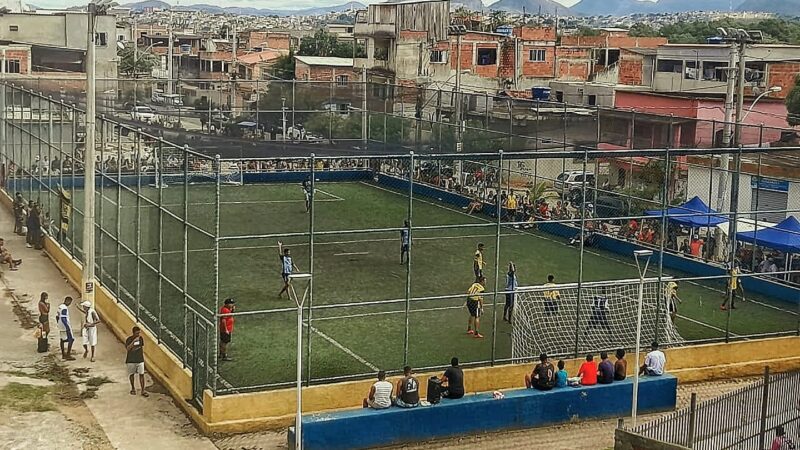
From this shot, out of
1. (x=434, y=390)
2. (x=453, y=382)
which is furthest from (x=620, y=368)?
(x=434, y=390)

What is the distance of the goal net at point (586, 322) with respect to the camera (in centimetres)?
2122

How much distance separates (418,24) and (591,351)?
39.7 metres

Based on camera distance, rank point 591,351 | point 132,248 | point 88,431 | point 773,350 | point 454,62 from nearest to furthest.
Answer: point 88,431 → point 591,351 → point 773,350 → point 132,248 → point 454,62

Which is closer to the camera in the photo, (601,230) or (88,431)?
(88,431)

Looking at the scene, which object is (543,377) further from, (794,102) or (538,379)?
(794,102)

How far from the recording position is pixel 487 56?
67.5 meters

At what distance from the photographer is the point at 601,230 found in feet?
114

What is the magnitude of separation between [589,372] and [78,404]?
29.2 feet

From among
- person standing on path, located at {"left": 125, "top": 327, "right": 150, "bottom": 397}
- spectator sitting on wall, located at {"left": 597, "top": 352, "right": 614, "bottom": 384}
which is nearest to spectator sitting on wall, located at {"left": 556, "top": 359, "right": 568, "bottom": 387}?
spectator sitting on wall, located at {"left": 597, "top": 352, "right": 614, "bottom": 384}

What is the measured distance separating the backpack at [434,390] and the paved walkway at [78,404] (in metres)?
3.61

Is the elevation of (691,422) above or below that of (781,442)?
above

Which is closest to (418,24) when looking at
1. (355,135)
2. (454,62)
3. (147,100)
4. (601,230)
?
(454,62)

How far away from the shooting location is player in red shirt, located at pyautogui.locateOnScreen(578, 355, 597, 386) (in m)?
19.3

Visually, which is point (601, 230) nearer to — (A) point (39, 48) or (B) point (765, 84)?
(B) point (765, 84)
